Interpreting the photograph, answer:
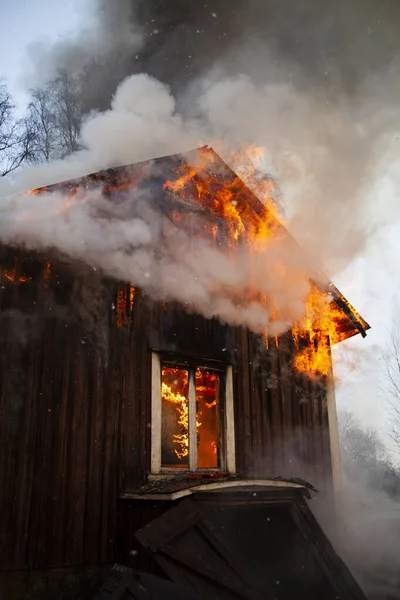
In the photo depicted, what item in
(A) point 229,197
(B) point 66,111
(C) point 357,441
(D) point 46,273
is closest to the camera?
(D) point 46,273

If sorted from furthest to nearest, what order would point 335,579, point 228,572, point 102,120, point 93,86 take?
point 93,86 < point 102,120 < point 335,579 < point 228,572

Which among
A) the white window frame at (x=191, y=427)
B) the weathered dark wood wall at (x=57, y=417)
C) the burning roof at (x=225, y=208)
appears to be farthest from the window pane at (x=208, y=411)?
the burning roof at (x=225, y=208)

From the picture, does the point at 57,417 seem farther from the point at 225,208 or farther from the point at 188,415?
the point at 225,208

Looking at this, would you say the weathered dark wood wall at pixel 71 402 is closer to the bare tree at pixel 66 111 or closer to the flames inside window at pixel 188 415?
the flames inside window at pixel 188 415

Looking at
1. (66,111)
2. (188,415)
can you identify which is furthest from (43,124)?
(188,415)

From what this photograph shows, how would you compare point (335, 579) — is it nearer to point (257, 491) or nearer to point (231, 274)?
point (257, 491)

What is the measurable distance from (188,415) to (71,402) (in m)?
2.00

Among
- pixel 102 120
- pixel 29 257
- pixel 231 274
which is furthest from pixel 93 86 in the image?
pixel 29 257

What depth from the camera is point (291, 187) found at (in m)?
10.2

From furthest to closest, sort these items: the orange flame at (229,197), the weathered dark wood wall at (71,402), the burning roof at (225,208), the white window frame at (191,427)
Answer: the orange flame at (229,197), the burning roof at (225,208), the white window frame at (191,427), the weathered dark wood wall at (71,402)

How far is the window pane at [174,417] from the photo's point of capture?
26.8ft

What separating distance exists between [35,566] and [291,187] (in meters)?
7.68

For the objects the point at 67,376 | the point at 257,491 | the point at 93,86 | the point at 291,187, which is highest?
the point at 93,86

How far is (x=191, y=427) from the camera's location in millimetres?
7832
